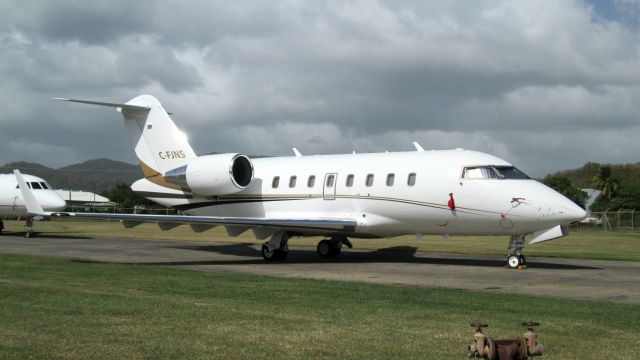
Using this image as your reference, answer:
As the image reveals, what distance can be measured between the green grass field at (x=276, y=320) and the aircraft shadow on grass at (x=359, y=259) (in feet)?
22.3

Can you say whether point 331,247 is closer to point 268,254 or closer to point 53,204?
point 268,254

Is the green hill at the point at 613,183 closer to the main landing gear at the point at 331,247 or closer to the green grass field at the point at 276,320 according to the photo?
the main landing gear at the point at 331,247

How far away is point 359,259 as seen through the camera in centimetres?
2217

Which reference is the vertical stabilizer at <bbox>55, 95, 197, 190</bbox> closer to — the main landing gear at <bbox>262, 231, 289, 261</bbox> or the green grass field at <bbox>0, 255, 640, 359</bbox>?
the main landing gear at <bbox>262, 231, 289, 261</bbox>

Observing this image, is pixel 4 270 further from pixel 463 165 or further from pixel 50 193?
pixel 50 193

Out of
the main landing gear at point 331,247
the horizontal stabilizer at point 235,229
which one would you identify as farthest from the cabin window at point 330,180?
the horizontal stabilizer at point 235,229

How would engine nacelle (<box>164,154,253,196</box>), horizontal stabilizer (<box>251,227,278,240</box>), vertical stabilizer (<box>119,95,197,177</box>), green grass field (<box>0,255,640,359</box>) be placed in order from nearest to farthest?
green grass field (<box>0,255,640,359</box>), horizontal stabilizer (<box>251,227,278,240</box>), engine nacelle (<box>164,154,253,196</box>), vertical stabilizer (<box>119,95,197,177</box>)

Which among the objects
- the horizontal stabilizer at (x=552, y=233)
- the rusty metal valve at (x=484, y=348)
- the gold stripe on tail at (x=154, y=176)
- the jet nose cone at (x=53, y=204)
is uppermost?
the gold stripe on tail at (x=154, y=176)

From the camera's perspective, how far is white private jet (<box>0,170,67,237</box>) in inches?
1271

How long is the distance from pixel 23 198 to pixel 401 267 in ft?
69.5

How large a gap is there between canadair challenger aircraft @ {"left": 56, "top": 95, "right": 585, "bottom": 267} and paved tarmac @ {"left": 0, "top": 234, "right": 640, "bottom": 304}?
1.02 m

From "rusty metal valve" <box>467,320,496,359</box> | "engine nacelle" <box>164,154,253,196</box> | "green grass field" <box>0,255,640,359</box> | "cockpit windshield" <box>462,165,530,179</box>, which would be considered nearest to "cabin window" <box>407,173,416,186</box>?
"cockpit windshield" <box>462,165,530,179</box>

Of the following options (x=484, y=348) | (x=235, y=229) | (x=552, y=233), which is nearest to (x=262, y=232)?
(x=235, y=229)

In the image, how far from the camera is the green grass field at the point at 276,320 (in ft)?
23.4
